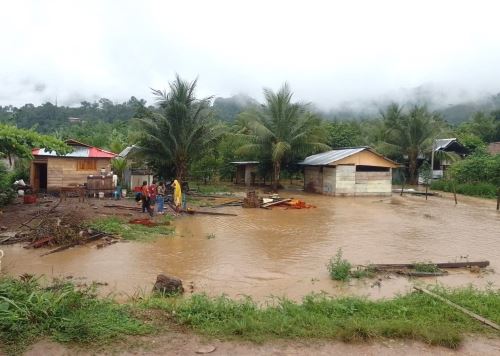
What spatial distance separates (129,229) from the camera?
12.1m

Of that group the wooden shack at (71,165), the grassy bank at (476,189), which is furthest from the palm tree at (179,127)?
the grassy bank at (476,189)

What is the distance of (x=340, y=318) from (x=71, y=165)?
17426 mm

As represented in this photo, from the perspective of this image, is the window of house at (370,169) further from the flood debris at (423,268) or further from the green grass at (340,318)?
the green grass at (340,318)

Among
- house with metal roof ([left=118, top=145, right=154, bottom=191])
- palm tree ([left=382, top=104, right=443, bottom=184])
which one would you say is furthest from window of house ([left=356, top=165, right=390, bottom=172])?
house with metal roof ([left=118, top=145, right=154, bottom=191])

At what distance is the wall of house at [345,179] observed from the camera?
80.9 ft

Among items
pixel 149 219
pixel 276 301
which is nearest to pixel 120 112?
pixel 149 219

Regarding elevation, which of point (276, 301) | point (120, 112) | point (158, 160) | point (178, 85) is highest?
point (120, 112)

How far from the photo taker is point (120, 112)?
223ft

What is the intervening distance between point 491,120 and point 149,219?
160 feet

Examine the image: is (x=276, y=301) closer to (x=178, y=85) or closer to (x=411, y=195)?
(x=178, y=85)

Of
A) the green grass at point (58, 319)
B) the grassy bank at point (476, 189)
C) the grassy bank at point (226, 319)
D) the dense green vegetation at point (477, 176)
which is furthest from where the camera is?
the dense green vegetation at point (477, 176)

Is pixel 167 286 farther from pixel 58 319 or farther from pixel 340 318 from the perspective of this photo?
pixel 340 318

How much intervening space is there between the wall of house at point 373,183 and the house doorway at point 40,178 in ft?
54.6

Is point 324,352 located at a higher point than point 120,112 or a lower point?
lower
